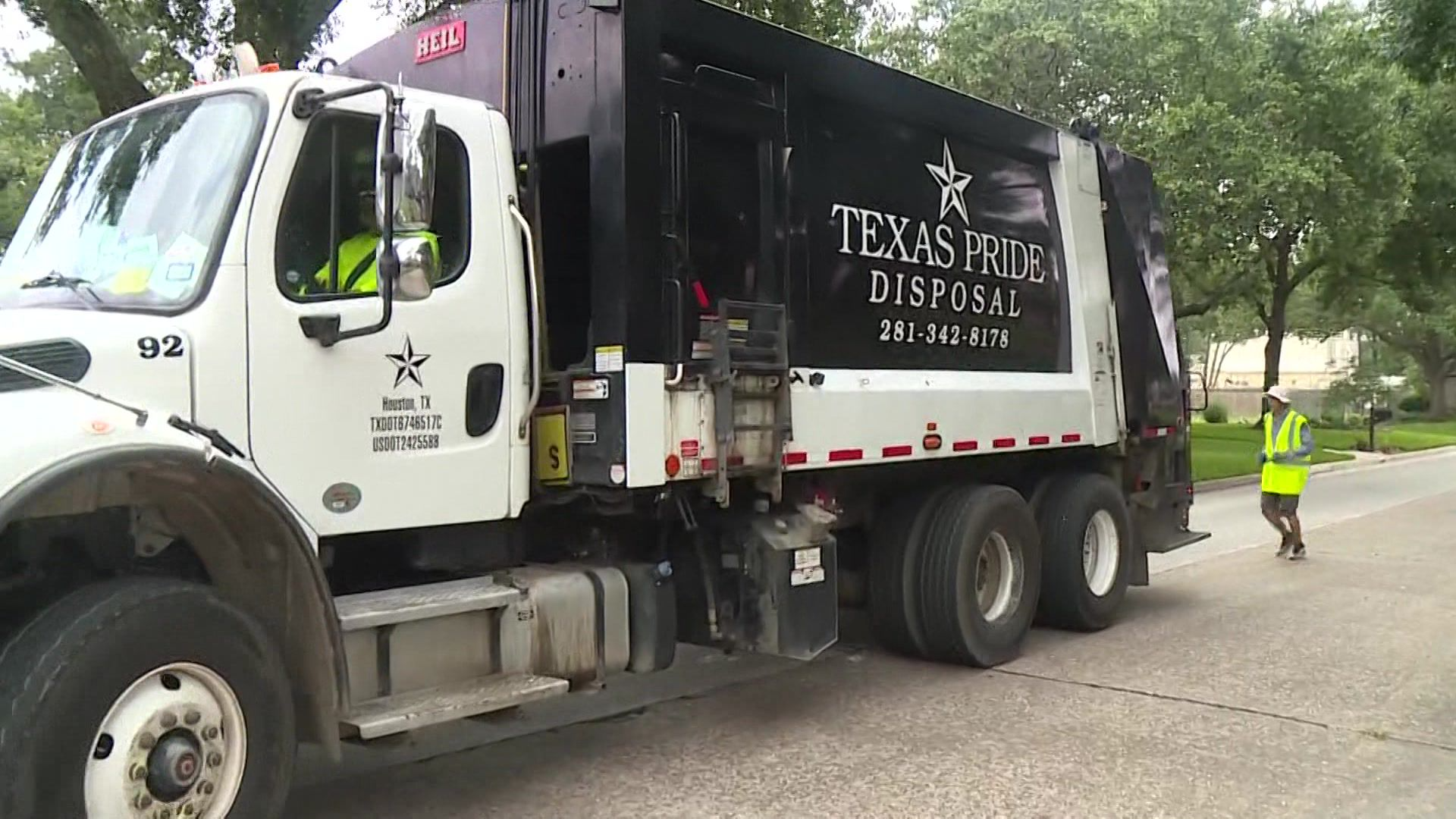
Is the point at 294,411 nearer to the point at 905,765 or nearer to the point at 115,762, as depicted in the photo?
the point at 115,762

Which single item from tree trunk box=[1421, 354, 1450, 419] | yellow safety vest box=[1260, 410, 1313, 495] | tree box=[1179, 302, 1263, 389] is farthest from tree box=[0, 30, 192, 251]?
tree trunk box=[1421, 354, 1450, 419]

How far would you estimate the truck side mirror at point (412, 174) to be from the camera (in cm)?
409

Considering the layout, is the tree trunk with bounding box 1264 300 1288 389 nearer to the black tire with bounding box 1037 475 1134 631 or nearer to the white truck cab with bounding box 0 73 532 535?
the black tire with bounding box 1037 475 1134 631

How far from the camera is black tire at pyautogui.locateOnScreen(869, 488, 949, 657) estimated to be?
7.34m

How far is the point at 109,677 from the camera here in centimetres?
354

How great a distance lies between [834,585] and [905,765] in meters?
1.12

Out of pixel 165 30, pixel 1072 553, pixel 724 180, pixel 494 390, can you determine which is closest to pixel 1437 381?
pixel 1072 553

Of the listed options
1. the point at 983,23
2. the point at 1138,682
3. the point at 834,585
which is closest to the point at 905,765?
the point at 834,585

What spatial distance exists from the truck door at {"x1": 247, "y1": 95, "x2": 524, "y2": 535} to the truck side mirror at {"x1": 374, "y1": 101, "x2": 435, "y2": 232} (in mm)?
374

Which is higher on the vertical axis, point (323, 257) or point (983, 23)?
point (983, 23)

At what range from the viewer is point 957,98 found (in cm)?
745

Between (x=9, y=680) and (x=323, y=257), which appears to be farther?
(x=323, y=257)

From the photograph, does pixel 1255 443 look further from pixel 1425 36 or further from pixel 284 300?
pixel 284 300

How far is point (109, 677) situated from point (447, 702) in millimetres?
1265
